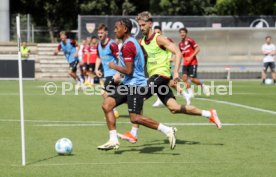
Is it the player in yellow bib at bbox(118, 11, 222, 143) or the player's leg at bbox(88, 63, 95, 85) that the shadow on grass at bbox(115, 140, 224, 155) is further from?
the player's leg at bbox(88, 63, 95, 85)

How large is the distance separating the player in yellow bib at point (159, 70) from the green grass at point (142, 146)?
0.49 meters

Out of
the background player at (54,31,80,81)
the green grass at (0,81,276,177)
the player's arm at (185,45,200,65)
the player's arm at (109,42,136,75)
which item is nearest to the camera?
the green grass at (0,81,276,177)

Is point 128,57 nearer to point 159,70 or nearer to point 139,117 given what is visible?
point 139,117

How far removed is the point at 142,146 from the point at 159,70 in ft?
5.12

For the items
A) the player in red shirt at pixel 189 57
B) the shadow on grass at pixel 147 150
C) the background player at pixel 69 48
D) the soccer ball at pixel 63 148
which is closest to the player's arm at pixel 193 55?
the player in red shirt at pixel 189 57

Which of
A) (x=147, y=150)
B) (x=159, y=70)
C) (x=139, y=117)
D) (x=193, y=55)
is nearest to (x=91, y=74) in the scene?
(x=193, y=55)

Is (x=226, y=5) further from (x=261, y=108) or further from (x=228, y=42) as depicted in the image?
(x=261, y=108)

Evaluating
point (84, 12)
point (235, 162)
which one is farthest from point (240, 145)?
point (84, 12)

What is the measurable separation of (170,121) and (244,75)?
23653 mm

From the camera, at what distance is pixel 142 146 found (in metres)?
12.4

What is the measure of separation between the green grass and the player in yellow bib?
1.60ft

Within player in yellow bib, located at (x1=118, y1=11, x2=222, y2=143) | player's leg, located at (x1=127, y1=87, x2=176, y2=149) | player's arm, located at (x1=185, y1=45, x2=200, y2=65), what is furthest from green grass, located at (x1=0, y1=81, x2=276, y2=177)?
player's arm, located at (x1=185, y1=45, x2=200, y2=65)

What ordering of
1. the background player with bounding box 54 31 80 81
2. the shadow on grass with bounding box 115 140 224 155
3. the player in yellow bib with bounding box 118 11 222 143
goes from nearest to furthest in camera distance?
1. the shadow on grass with bounding box 115 140 224 155
2. the player in yellow bib with bounding box 118 11 222 143
3. the background player with bounding box 54 31 80 81

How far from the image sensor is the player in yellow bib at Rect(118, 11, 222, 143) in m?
12.1
